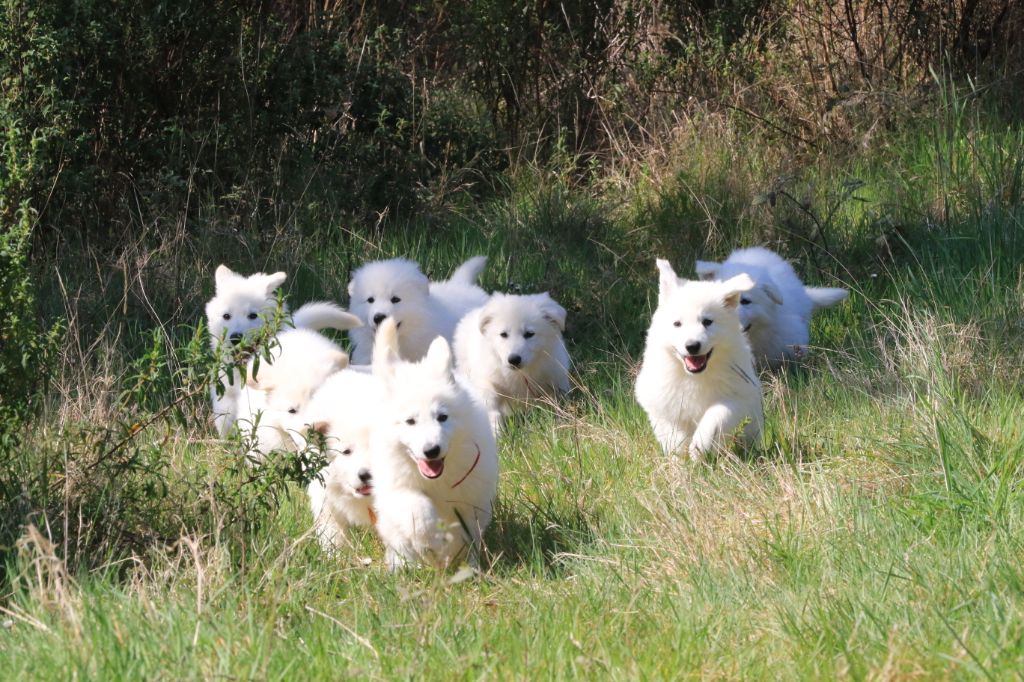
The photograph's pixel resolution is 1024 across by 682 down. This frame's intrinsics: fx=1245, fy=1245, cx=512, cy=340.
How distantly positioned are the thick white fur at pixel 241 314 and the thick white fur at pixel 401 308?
423 mm

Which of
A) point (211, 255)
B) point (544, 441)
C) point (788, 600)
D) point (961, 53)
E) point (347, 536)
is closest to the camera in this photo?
point (788, 600)

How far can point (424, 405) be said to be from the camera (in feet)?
14.3

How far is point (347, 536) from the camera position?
16.0 ft

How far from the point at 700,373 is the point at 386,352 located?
154 cm

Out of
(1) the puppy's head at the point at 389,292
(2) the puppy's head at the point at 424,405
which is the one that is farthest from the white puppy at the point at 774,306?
(2) the puppy's head at the point at 424,405

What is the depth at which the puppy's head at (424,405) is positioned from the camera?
4.27m

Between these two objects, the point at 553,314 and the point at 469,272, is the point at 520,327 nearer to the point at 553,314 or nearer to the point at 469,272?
the point at 553,314

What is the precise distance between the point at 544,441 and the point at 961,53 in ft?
20.0

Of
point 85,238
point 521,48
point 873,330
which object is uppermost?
point 521,48

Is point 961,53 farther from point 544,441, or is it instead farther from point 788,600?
point 788,600

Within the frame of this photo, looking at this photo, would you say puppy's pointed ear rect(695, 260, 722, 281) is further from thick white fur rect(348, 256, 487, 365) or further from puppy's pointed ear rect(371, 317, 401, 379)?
puppy's pointed ear rect(371, 317, 401, 379)

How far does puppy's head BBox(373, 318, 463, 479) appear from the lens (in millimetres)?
4273

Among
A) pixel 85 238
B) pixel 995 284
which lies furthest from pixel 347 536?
pixel 85 238

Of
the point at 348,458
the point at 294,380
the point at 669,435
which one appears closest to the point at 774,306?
the point at 669,435
